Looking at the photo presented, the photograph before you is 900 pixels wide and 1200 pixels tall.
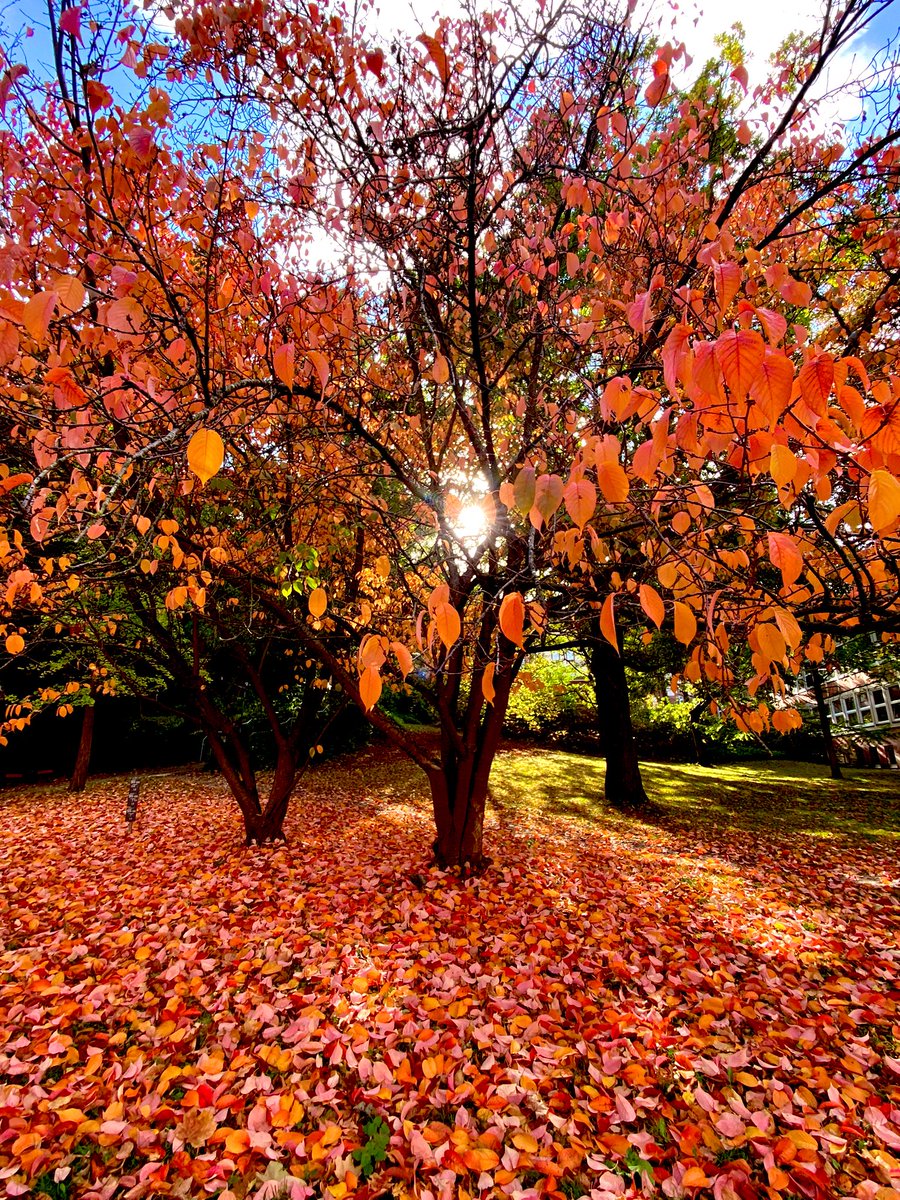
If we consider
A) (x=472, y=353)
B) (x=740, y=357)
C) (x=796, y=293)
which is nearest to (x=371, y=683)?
(x=740, y=357)

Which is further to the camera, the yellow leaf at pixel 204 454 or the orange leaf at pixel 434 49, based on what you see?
the orange leaf at pixel 434 49

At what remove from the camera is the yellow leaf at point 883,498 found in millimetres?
1144

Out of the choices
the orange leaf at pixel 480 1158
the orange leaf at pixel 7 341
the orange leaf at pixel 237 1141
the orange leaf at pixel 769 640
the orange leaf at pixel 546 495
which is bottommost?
the orange leaf at pixel 480 1158

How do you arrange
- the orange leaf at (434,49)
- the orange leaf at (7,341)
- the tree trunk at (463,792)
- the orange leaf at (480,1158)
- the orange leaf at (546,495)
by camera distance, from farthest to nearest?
the tree trunk at (463,792) → the orange leaf at (434,49) → the orange leaf at (480,1158) → the orange leaf at (7,341) → the orange leaf at (546,495)

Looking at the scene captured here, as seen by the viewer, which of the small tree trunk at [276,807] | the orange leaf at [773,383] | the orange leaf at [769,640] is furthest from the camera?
the small tree trunk at [276,807]

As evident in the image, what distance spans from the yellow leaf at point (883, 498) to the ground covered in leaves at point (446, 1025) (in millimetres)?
2753

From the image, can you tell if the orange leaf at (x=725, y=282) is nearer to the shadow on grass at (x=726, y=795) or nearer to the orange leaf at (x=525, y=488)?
the orange leaf at (x=525, y=488)

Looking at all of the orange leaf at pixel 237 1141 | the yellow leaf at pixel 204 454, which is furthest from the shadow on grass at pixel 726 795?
the yellow leaf at pixel 204 454

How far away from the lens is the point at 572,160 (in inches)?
173

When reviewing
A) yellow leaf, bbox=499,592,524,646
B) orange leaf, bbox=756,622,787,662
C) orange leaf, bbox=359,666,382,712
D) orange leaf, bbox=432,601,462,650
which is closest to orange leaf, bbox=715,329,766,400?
orange leaf, bbox=756,622,787,662

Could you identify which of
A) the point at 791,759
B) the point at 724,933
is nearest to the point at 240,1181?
the point at 724,933

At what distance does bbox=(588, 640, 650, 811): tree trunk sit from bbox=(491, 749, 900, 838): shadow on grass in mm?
385

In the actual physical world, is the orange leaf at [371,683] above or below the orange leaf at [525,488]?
below

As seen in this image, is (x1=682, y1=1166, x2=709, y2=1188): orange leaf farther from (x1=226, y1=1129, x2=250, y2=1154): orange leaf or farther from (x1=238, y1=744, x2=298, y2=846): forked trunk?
(x1=238, y1=744, x2=298, y2=846): forked trunk
